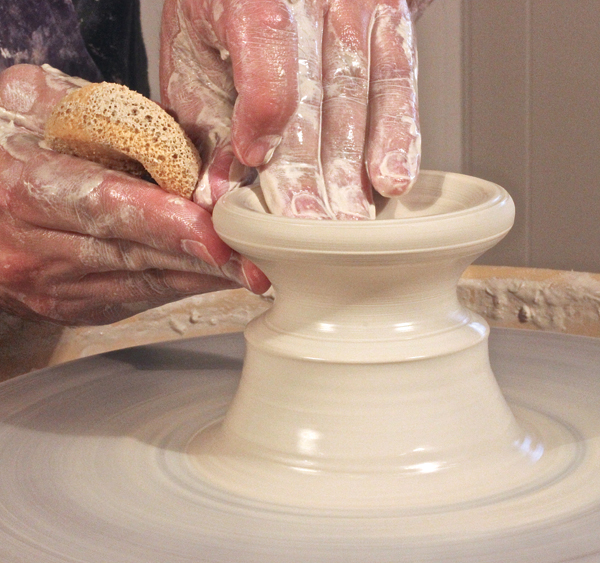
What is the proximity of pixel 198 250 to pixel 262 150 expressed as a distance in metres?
0.14

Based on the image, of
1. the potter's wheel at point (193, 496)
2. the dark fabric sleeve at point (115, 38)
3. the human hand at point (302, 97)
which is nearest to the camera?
the potter's wheel at point (193, 496)

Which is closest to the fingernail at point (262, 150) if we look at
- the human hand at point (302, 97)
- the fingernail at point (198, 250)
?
the human hand at point (302, 97)

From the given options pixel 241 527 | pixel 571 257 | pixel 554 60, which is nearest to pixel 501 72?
pixel 554 60

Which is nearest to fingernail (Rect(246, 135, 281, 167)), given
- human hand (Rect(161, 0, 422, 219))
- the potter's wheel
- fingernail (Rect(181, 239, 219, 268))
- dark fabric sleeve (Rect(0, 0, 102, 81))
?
human hand (Rect(161, 0, 422, 219))

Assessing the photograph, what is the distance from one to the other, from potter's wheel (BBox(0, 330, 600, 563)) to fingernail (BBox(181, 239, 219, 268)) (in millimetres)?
179

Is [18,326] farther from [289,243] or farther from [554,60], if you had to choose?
[554,60]

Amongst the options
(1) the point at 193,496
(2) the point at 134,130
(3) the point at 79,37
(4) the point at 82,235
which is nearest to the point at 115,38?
(3) the point at 79,37

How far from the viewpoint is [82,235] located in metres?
1.08

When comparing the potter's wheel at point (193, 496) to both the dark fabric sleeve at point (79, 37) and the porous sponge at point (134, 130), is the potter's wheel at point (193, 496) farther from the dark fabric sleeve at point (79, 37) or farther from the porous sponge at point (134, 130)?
the dark fabric sleeve at point (79, 37)

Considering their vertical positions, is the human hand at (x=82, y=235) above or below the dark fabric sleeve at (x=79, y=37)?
below

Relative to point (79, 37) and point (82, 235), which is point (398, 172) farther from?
point (79, 37)

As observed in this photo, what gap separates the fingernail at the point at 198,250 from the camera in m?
0.92

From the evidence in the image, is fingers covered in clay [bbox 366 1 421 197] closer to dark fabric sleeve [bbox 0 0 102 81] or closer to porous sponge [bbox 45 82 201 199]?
porous sponge [bbox 45 82 201 199]

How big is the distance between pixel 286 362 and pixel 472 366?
18 cm
